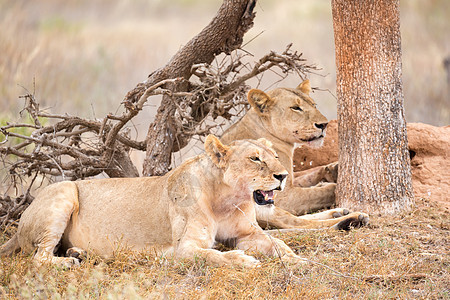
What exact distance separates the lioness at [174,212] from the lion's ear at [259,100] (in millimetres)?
1375

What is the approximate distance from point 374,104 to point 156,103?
11.6 m

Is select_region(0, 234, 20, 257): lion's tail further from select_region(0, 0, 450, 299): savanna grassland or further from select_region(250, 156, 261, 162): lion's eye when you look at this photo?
select_region(250, 156, 261, 162): lion's eye

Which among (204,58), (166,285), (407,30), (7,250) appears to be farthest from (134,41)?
(166,285)

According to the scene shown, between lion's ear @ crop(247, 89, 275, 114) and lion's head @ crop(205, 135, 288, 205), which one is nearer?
lion's head @ crop(205, 135, 288, 205)

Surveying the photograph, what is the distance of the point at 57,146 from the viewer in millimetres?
6559

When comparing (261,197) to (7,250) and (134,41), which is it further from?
(134,41)

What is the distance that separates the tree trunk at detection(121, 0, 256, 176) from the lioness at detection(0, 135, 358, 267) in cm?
156

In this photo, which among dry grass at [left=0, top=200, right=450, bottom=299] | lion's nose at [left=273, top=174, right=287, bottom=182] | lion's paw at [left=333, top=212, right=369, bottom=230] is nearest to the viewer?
dry grass at [left=0, top=200, right=450, bottom=299]

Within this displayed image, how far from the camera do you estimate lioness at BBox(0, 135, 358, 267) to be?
4.67 meters

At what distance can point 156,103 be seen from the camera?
16.9m

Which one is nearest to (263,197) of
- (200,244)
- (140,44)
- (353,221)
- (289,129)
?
(200,244)

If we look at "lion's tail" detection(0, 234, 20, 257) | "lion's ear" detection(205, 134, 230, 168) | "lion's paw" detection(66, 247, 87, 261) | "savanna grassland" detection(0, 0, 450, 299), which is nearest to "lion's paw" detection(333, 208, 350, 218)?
"savanna grassland" detection(0, 0, 450, 299)

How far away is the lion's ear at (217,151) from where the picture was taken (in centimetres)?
473

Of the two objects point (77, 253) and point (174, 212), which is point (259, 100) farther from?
point (77, 253)
